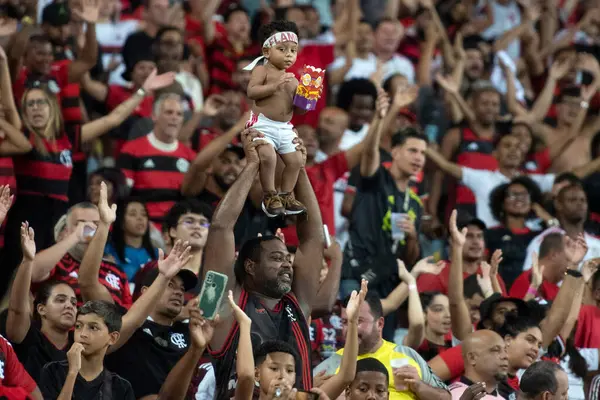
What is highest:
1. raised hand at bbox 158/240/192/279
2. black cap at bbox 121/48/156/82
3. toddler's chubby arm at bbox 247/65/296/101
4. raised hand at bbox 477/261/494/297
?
toddler's chubby arm at bbox 247/65/296/101

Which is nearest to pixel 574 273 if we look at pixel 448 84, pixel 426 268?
pixel 426 268

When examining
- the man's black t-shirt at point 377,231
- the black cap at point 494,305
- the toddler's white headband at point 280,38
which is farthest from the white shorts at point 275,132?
the man's black t-shirt at point 377,231

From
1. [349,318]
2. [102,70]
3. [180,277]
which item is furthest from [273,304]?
[102,70]

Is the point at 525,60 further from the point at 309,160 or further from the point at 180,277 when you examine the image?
the point at 180,277

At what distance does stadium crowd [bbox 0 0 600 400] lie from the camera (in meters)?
7.98

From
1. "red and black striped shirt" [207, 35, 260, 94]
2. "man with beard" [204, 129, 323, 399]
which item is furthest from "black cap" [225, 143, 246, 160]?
"man with beard" [204, 129, 323, 399]

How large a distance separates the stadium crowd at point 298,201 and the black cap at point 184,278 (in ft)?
0.06

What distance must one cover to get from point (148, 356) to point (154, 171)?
3056mm

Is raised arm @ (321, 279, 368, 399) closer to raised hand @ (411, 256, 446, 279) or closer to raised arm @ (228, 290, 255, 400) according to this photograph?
raised arm @ (228, 290, 255, 400)

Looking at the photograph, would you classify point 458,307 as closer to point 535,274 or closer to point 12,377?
point 535,274

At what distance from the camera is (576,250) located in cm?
1062

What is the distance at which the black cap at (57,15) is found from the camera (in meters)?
12.7

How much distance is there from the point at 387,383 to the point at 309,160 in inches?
149

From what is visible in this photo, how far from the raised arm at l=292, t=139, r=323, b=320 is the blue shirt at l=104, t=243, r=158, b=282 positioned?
8.45 ft
